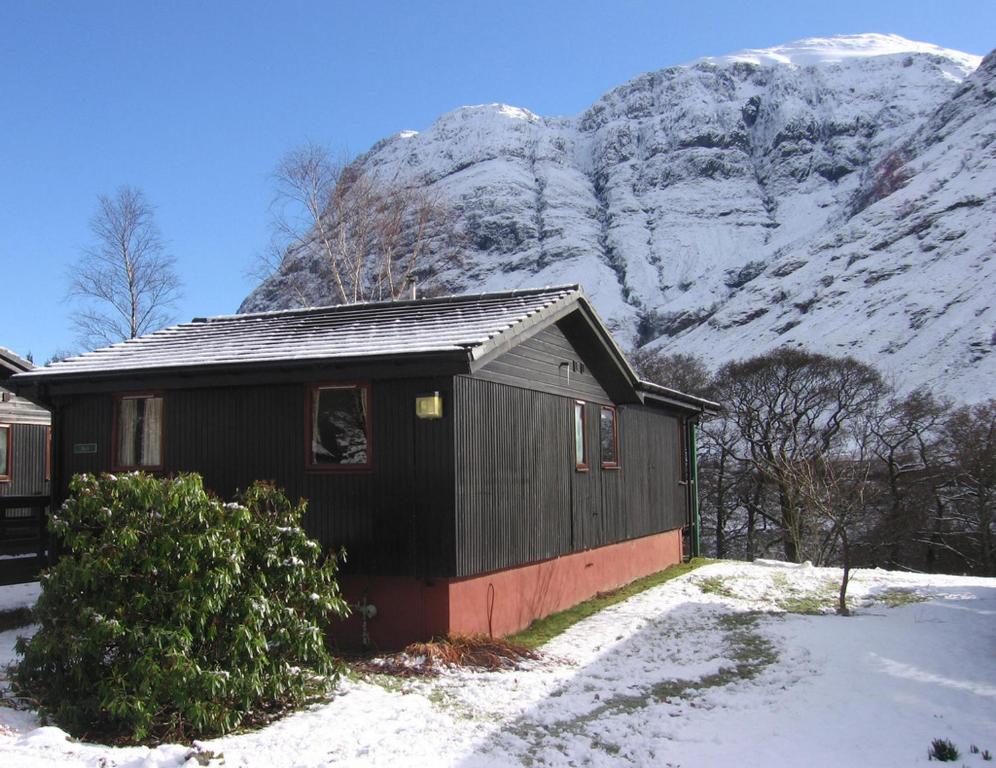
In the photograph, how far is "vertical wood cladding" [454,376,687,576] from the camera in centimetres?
899

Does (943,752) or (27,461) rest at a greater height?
(27,461)

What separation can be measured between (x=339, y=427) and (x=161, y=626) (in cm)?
343

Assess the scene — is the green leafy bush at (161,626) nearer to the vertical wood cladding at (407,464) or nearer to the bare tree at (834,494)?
the vertical wood cladding at (407,464)

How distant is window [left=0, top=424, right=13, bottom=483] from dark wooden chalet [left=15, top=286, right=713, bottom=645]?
6.14 meters

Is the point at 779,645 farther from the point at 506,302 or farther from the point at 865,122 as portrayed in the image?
the point at 865,122

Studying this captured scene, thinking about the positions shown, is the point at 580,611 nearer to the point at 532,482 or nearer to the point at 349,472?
the point at 532,482

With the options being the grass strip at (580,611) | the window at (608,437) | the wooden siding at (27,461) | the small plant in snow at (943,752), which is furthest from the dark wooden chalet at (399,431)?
the wooden siding at (27,461)

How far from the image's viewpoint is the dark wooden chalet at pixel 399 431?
873 centimetres

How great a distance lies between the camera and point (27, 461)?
→ 16484mm

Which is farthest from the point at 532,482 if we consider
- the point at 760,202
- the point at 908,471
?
the point at 760,202

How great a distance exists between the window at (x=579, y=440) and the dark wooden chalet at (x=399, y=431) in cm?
5

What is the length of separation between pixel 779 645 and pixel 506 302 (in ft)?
17.3

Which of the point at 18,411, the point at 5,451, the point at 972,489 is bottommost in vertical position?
the point at 972,489

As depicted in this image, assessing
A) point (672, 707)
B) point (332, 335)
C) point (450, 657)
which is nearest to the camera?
point (672, 707)
